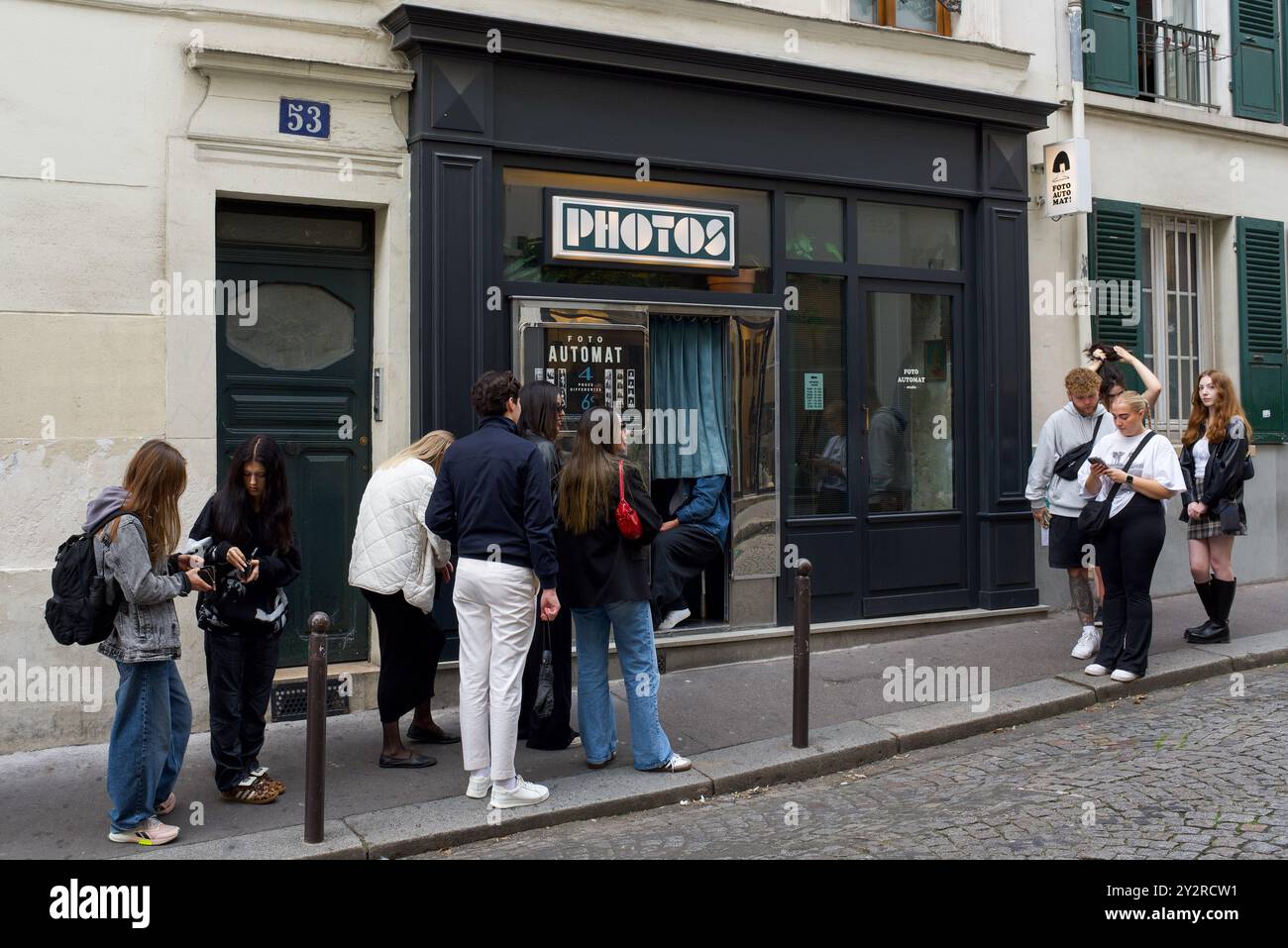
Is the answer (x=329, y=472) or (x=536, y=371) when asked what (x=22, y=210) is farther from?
(x=536, y=371)

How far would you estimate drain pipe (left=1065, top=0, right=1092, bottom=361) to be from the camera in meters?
10.4

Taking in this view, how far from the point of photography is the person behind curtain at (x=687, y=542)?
8.55 meters

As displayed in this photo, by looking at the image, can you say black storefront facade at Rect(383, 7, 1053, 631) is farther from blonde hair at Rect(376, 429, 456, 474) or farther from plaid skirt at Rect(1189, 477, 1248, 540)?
plaid skirt at Rect(1189, 477, 1248, 540)

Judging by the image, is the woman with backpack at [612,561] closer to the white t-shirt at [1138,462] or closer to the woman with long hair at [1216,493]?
the white t-shirt at [1138,462]

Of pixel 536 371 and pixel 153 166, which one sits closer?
pixel 153 166

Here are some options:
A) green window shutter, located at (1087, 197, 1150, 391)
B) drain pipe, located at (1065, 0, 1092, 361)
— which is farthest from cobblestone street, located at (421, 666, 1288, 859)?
green window shutter, located at (1087, 197, 1150, 391)

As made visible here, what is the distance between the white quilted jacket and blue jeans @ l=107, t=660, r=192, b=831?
3.76 ft

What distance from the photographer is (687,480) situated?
28.9ft

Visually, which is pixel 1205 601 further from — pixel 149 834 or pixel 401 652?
pixel 149 834

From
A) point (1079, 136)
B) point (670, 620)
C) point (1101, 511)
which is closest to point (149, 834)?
point (670, 620)
